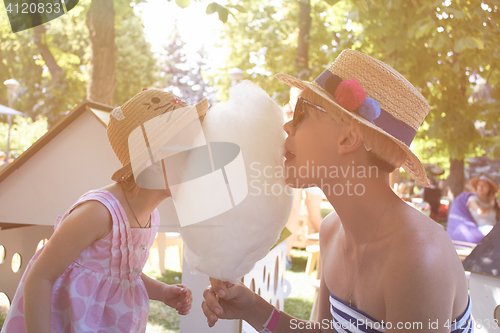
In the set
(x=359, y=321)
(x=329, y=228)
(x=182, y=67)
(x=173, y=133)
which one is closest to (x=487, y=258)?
(x=329, y=228)

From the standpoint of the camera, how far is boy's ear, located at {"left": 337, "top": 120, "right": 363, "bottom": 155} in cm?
129

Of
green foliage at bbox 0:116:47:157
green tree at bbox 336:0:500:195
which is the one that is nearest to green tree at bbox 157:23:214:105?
green foliage at bbox 0:116:47:157

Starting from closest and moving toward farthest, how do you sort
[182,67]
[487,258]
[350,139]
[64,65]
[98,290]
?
[350,139]
[98,290]
[487,258]
[64,65]
[182,67]

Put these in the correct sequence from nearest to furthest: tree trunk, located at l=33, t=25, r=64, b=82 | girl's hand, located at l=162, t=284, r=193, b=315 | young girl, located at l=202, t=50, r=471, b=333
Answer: young girl, located at l=202, t=50, r=471, b=333 → girl's hand, located at l=162, t=284, r=193, b=315 → tree trunk, located at l=33, t=25, r=64, b=82

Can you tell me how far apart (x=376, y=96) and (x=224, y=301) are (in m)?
0.91

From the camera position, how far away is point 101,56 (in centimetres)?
532

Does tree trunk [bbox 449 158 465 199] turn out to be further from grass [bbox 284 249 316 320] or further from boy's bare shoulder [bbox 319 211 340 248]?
boy's bare shoulder [bbox 319 211 340 248]

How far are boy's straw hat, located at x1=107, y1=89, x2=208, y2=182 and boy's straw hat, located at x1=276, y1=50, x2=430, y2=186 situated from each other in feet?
1.51

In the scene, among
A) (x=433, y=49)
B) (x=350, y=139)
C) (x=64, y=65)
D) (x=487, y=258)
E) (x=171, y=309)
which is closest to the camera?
(x=350, y=139)

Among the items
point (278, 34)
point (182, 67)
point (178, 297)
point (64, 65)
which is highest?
point (182, 67)

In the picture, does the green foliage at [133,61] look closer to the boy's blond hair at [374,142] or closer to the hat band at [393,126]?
the boy's blond hair at [374,142]

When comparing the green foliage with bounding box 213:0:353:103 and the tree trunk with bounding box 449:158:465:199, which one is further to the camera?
the tree trunk with bounding box 449:158:465:199

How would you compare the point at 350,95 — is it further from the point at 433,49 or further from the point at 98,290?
the point at 433,49

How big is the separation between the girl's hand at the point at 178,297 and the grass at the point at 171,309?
1.84 metres
